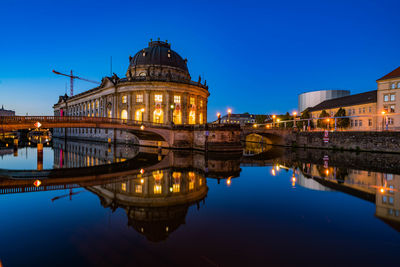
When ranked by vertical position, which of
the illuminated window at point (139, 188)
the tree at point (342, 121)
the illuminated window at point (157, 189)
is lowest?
the illuminated window at point (157, 189)

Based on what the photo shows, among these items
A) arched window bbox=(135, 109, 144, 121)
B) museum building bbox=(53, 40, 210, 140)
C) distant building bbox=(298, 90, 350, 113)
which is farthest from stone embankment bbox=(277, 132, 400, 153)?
distant building bbox=(298, 90, 350, 113)

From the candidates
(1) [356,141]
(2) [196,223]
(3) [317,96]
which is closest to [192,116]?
(1) [356,141]

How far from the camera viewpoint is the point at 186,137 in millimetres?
34938

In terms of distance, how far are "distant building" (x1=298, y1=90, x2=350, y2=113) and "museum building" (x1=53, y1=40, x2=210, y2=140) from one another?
81952 millimetres

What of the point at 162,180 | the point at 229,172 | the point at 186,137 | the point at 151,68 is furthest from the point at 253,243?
the point at 151,68

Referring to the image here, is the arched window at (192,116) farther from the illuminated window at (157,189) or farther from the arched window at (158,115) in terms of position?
the illuminated window at (157,189)

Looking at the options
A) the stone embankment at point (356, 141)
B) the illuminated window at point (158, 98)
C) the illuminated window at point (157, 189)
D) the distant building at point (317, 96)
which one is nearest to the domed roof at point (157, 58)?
the illuminated window at point (158, 98)

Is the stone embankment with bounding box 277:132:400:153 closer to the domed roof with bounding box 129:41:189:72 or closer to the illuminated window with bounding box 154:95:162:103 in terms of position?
the illuminated window with bounding box 154:95:162:103

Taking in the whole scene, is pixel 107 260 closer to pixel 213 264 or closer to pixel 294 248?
pixel 213 264

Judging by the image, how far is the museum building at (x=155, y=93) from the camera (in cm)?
4488

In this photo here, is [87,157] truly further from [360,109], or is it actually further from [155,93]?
[360,109]

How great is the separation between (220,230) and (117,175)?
11.4 m

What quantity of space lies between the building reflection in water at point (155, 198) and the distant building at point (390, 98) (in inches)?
2164

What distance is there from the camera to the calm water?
18.2 feet
